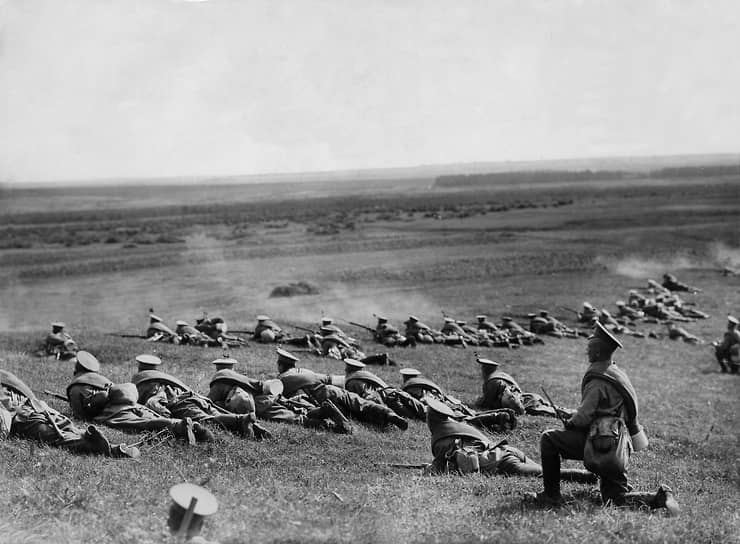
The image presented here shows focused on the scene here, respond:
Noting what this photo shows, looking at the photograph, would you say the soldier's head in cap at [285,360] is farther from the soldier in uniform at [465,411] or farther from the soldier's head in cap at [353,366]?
the soldier in uniform at [465,411]

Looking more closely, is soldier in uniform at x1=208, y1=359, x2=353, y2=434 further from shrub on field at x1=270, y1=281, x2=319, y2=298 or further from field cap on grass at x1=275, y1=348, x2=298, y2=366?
shrub on field at x1=270, y1=281, x2=319, y2=298

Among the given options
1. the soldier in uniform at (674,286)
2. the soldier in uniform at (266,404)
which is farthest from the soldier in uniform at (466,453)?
the soldier in uniform at (674,286)

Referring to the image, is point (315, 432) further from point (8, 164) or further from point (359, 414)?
point (8, 164)

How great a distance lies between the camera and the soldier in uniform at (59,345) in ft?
78.5

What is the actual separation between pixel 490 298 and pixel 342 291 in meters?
9.79

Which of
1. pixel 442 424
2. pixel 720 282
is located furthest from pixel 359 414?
pixel 720 282

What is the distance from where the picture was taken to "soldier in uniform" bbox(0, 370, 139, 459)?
12.6 m

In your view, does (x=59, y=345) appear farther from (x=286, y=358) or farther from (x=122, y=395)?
(x=122, y=395)

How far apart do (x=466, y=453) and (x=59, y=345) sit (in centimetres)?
1658

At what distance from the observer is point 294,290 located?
46.2 metres

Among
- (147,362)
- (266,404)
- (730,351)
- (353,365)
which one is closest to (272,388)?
(266,404)

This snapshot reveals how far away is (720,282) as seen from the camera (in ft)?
175

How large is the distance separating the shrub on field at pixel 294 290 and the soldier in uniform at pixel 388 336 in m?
15.9

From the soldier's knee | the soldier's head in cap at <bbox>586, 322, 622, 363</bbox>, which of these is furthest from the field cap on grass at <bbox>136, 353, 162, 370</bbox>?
the soldier's head in cap at <bbox>586, 322, 622, 363</bbox>
